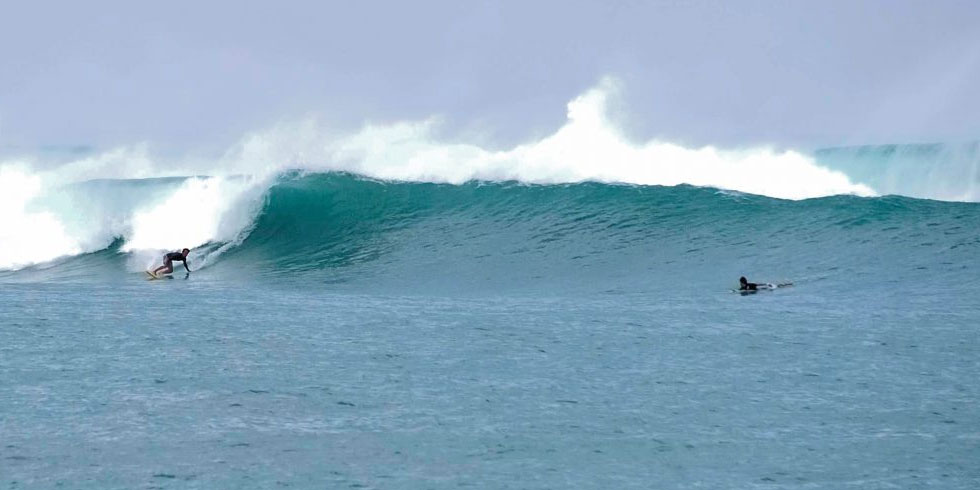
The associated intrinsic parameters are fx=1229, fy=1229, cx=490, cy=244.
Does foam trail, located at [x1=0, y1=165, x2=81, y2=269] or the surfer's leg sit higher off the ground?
foam trail, located at [x1=0, y1=165, x2=81, y2=269]

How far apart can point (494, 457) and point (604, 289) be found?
34.5 ft

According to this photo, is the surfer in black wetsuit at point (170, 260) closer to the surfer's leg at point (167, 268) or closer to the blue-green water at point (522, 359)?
the surfer's leg at point (167, 268)

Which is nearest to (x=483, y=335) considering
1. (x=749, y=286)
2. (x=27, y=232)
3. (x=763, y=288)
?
(x=749, y=286)

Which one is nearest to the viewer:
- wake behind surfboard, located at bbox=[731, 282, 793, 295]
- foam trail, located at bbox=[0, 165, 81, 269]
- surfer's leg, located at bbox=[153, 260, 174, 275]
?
wake behind surfboard, located at bbox=[731, 282, 793, 295]

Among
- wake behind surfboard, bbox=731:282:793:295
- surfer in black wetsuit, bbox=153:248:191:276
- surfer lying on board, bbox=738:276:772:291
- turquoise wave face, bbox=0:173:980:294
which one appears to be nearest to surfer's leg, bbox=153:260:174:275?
surfer in black wetsuit, bbox=153:248:191:276

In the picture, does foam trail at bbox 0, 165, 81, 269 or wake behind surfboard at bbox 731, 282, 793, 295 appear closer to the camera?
wake behind surfboard at bbox 731, 282, 793, 295

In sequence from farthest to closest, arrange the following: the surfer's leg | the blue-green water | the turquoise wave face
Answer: the surfer's leg → the turquoise wave face → the blue-green water

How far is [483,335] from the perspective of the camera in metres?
15.4

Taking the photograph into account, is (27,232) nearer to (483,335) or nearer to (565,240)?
(565,240)

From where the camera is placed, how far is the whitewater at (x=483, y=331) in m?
10.1

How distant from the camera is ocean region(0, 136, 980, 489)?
33.0ft

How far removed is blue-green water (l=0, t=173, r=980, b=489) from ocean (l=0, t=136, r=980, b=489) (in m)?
0.05

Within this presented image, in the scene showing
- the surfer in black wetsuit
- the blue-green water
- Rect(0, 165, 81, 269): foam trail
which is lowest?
the blue-green water

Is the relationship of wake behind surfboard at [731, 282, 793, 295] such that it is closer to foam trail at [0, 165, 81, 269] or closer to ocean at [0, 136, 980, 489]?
ocean at [0, 136, 980, 489]
